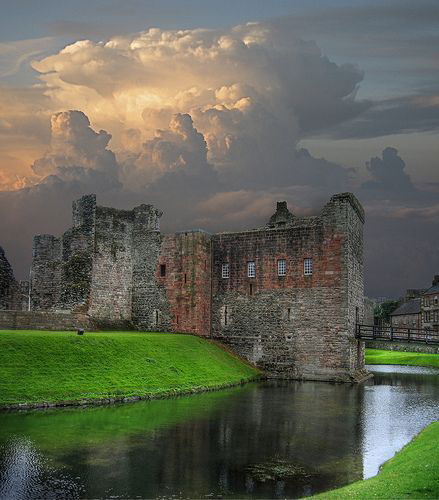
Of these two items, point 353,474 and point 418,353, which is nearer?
point 353,474

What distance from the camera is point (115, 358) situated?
33.7m

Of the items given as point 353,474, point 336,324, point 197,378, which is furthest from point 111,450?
point 336,324

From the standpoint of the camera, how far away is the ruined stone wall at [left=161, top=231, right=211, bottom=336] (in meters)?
48.3

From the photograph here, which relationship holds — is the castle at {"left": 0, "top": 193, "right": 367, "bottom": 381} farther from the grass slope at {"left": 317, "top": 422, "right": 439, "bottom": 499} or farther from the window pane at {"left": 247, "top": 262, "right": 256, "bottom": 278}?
the grass slope at {"left": 317, "top": 422, "right": 439, "bottom": 499}

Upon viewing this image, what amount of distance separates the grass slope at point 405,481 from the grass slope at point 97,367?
1653 cm

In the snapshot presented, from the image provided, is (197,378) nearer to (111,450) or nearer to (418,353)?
(111,450)

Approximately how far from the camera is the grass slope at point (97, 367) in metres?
27.4

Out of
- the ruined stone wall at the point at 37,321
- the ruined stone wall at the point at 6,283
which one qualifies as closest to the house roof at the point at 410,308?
the ruined stone wall at the point at 37,321

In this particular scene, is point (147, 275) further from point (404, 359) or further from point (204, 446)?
point (404, 359)

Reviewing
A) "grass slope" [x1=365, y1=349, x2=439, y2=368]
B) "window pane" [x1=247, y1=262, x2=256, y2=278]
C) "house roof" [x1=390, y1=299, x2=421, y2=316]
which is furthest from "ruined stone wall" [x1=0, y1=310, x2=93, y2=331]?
"house roof" [x1=390, y1=299, x2=421, y2=316]

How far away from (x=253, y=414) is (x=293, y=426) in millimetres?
3068

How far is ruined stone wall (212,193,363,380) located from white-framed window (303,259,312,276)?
0.82ft

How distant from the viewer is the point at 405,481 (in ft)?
42.9

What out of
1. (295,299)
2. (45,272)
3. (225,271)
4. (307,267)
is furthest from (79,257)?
(307,267)
